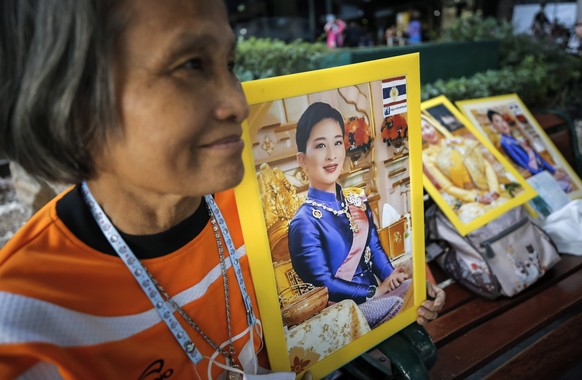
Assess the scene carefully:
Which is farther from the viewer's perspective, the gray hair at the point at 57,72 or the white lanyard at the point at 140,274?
the white lanyard at the point at 140,274

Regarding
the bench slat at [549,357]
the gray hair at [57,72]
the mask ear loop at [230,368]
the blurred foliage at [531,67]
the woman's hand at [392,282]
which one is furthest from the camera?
the blurred foliage at [531,67]

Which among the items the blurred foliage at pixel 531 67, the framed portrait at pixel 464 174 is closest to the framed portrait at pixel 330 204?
the framed portrait at pixel 464 174

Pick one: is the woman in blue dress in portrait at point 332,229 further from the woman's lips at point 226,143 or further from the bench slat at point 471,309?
the bench slat at point 471,309

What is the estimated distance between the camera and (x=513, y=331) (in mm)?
1766

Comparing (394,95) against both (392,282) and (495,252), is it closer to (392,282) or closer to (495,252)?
(392,282)

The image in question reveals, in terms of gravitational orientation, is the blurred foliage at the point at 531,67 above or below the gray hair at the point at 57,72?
below

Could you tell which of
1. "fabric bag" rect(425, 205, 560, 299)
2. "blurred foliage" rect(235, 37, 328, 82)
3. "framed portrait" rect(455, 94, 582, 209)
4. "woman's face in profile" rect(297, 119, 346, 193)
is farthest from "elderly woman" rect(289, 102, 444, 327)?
"blurred foliage" rect(235, 37, 328, 82)

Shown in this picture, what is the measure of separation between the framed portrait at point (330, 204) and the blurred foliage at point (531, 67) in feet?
12.5

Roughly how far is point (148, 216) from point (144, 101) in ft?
0.90

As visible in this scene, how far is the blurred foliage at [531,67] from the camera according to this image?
15.3ft

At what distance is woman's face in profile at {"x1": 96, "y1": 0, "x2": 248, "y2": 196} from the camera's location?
662mm

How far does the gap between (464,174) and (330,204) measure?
4.12 ft

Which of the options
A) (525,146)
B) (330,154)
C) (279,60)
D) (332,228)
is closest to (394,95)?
(330,154)

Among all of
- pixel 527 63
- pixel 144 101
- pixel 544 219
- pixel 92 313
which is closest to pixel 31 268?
pixel 92 313
